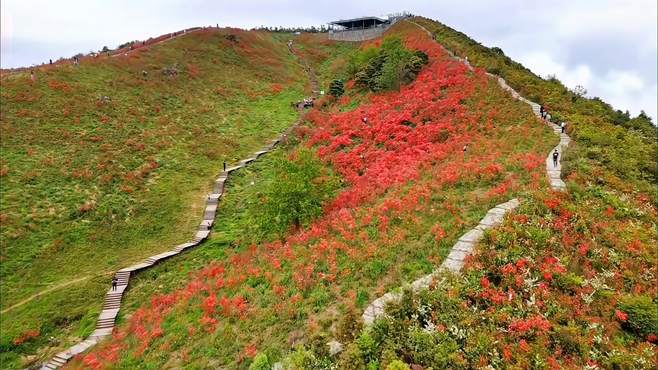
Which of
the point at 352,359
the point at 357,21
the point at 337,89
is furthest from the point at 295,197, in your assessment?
the point at 357,21

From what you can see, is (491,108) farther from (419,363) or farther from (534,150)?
(419,363)

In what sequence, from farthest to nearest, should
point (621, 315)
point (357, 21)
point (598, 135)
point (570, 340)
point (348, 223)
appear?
point (357, 21) → point (598, 135) → point (348, 223) → point (621, 315) → point (570, 340)

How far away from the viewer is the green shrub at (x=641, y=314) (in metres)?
13.3

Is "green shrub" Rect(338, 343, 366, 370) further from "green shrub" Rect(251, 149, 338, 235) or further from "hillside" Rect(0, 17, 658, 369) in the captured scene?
"green shrub" Rect(251, 149, 338, 235)

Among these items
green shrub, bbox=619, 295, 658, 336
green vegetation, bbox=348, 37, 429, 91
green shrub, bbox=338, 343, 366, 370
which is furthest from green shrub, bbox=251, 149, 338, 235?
green vegetation, bbox=348, 37, 429, 91

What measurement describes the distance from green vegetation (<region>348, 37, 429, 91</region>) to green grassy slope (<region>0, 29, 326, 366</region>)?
526 inches

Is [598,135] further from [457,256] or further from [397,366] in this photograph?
[397,366]

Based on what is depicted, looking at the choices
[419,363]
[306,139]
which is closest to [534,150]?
[419,363]

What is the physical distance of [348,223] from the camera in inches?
976

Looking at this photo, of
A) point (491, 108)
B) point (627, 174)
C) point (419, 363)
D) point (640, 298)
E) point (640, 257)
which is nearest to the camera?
point (419, 363)

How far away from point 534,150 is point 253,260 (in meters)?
21.0

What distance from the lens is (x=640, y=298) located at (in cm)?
1386

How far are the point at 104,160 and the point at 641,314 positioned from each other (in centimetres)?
4848

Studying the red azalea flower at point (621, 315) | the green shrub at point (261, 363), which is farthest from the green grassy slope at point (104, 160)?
the red azalea flower at point (621, 315)
